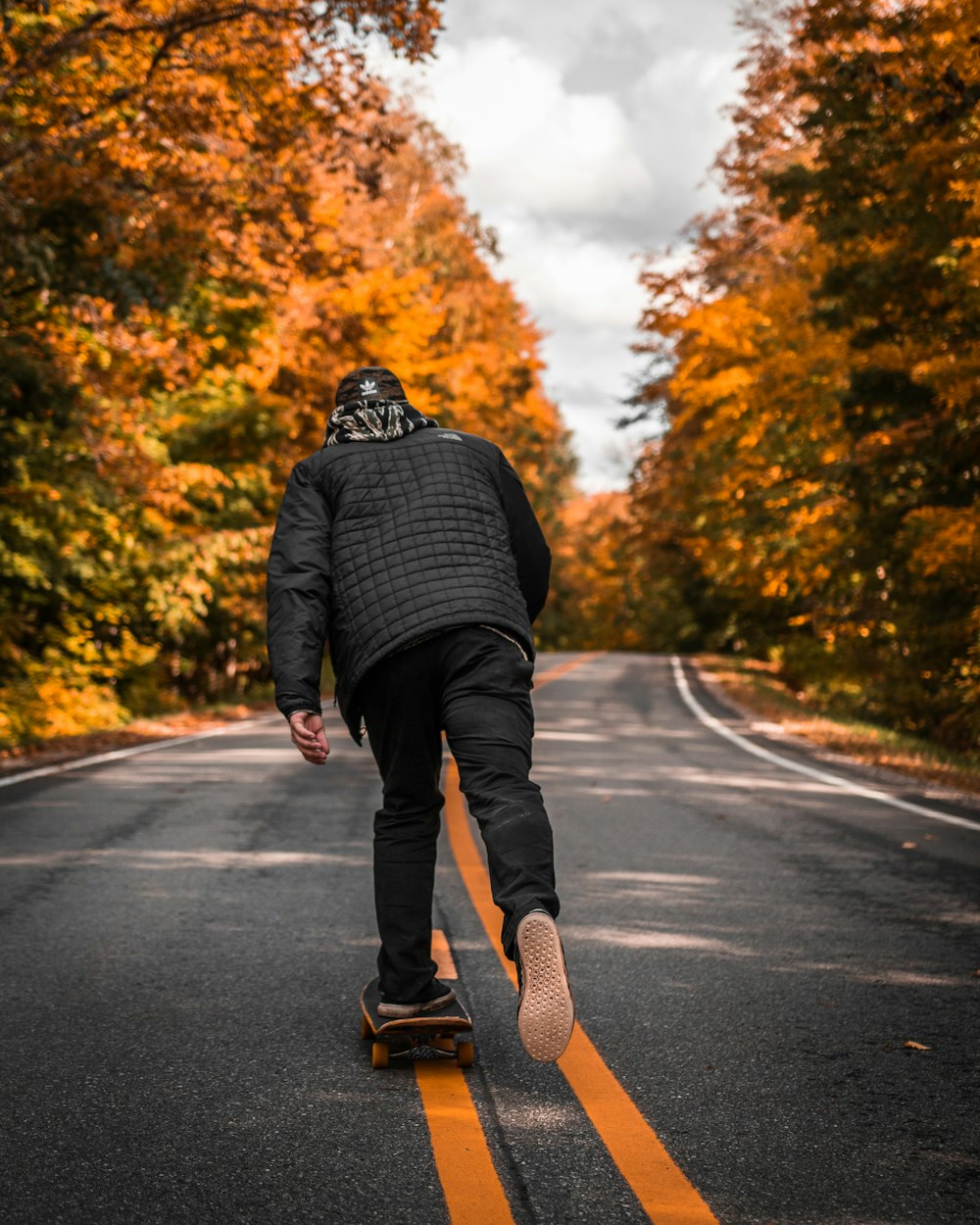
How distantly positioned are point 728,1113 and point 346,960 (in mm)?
1846

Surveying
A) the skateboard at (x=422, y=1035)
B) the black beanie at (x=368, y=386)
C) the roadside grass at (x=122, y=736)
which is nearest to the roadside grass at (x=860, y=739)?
the roadside grass at (x=122, y=736)

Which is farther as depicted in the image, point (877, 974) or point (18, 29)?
point (18, 29)

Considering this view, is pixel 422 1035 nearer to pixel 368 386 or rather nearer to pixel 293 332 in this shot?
pixel 368 386

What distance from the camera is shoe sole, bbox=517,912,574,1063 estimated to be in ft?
9.89

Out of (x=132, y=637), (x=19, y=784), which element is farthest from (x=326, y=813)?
(x=132, y=637)

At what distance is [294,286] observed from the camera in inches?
750

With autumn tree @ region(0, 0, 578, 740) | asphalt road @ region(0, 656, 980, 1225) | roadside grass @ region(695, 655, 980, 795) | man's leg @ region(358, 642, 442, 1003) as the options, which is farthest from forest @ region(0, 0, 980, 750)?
man's leg @ region(358, 642, 442, 1003)

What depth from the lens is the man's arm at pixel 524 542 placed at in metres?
3.81

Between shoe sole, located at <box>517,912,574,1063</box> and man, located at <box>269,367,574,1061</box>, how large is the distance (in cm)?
22

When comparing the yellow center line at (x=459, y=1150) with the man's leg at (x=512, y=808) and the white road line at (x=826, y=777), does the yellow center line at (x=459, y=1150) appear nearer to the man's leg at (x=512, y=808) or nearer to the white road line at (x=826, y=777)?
the man's leg at (x=512, y=808)

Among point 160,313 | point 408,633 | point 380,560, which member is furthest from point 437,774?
point 160,313

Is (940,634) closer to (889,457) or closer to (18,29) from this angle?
(889,457)

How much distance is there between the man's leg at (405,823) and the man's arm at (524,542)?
1.69ft

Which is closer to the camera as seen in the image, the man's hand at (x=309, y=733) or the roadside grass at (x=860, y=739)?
the man's hand at (x=309, y=733)
